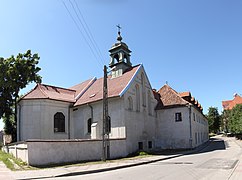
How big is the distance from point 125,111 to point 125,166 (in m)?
9.06

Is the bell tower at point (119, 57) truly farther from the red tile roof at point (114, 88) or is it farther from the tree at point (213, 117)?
the tree at point (213, 117)

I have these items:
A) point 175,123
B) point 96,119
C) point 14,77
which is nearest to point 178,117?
point 175,123

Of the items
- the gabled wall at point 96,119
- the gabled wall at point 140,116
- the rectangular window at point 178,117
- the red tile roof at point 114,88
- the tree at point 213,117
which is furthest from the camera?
the tree at point 213,117

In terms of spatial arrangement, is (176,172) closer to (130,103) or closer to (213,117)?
(130,103)

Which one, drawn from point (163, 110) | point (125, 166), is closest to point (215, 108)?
point (163, 110)

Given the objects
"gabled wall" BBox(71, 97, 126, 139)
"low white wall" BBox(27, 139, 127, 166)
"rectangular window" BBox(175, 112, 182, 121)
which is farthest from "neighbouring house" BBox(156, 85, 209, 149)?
"low white wall" BBox(27, 139, 127, 166)

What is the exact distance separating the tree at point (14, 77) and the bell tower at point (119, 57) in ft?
40.3

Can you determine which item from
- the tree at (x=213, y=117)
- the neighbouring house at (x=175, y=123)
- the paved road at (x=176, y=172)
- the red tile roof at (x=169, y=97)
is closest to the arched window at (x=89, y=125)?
the neighbouring house at (x=175, y=123)

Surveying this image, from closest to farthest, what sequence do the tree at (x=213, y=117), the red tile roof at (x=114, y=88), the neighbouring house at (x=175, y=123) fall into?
the red tile roof at (x=114, y=88), the neighbouring house at (x=175, y=123), the tree at (x=213, y=117)

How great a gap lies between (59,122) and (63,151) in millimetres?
A: 11014

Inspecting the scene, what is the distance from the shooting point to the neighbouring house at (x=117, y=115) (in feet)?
78.0

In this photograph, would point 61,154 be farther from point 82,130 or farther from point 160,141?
point 160,141

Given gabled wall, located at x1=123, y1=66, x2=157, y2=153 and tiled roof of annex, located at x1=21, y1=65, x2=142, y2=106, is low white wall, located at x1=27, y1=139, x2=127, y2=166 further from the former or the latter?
tiled roof of annex, located at x1=21, y1=65, x2=142, y2=106

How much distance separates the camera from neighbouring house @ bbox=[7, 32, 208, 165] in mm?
23781
